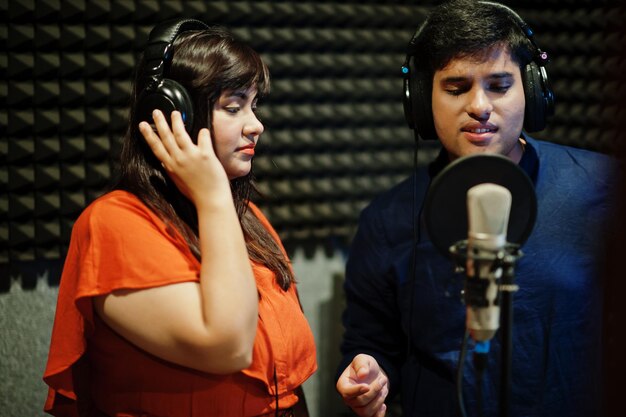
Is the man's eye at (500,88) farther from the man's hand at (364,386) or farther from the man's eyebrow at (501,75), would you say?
the man's hand at (364,386)


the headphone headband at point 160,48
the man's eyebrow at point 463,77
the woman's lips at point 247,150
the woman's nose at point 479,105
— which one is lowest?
the woman's lips at point 247,150

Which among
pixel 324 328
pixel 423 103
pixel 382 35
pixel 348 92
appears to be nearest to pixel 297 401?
pixel 423 103

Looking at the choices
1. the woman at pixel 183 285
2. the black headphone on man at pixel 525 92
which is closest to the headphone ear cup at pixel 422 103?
the black headphone on man at pixel 525 92

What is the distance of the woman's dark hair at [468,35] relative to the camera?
4.68 feet

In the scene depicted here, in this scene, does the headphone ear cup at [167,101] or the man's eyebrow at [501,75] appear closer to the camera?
the headphone ear cup at [167,101]

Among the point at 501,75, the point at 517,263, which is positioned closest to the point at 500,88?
the point at 501,75

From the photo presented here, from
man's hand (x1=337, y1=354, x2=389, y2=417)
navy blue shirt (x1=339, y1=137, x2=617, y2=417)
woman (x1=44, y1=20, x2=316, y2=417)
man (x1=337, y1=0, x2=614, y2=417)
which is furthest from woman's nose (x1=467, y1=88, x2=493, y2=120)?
man's hand (x1=337, y1=354, x2=389, y2=417)

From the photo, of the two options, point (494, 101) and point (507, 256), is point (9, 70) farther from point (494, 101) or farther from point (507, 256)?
point (507, 256)

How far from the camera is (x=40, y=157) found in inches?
79.0

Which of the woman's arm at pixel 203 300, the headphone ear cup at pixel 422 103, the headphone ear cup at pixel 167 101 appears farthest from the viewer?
the headphone ear cup at pixel 422 103

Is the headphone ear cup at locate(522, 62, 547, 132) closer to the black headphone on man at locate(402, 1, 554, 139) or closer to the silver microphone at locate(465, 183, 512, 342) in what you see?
the black headphone on man at locate(402, 1, 554, 139)

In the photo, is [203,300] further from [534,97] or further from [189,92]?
[534,97]

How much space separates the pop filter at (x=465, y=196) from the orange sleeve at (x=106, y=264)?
45cm

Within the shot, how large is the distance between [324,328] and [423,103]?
1.22 metres
